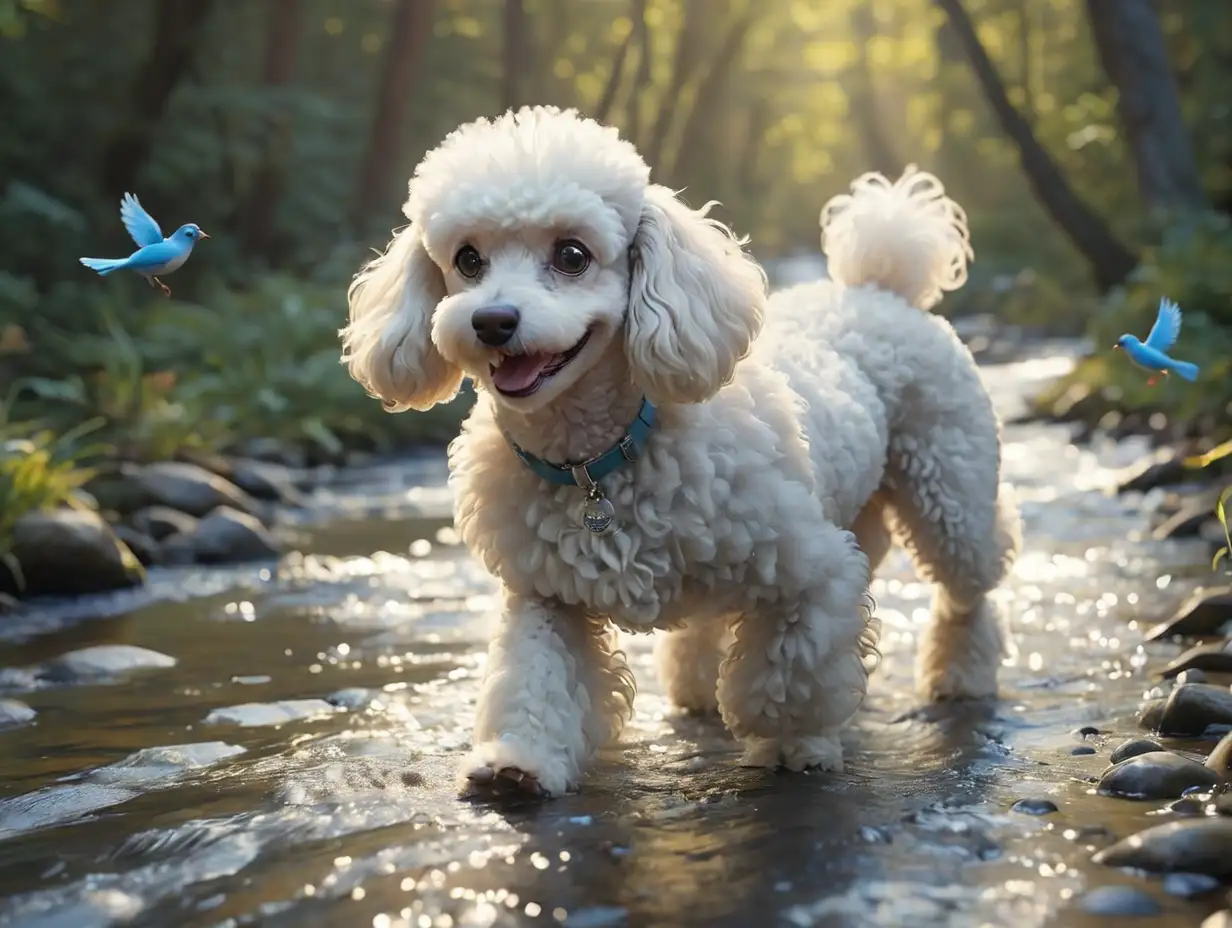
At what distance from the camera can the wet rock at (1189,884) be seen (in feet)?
9.27

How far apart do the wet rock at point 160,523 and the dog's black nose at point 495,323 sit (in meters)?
5.39

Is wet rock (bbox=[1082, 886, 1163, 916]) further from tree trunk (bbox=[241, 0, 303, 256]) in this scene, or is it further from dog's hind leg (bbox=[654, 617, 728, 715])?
tree trunk (bbox=[241, 0, 303, 256])

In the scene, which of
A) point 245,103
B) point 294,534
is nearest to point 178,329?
point 245,103

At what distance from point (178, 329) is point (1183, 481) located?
9653 mm

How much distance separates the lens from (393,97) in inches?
805

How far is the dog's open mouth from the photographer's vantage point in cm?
358

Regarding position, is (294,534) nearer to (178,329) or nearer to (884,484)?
(884,484)

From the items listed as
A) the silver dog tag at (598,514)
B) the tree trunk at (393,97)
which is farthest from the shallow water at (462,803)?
the tree trunk at (393,97)

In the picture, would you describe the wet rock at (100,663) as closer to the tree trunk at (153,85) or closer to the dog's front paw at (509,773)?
the dog's front paw at (509,773)

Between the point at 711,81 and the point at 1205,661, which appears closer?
the point at 1205,661

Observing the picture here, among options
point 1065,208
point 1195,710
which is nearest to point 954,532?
point 1195,710

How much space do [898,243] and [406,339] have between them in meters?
2.12

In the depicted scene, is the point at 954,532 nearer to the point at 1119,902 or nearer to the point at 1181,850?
the point at 1181,850

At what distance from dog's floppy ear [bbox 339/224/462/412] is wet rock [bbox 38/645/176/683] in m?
1.98
